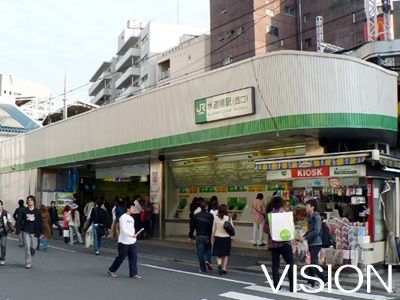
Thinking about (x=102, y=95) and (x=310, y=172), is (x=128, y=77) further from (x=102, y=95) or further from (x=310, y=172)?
(x=310, y=172)

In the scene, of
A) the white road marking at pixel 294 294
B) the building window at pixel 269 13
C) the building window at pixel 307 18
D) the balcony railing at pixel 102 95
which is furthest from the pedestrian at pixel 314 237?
the balcony railing at pixel 102 95

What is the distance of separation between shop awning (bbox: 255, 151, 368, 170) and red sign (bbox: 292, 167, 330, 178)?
10 cm

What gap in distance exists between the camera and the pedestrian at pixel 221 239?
1191cm

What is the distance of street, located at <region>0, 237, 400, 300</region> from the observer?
929 centimetres

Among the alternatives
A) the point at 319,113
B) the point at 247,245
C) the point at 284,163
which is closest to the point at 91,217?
the point at 247,245

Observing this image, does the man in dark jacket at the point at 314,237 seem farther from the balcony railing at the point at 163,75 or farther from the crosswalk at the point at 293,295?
the balcony railing at the point at 163,75

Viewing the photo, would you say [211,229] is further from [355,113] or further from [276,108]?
[355,113]

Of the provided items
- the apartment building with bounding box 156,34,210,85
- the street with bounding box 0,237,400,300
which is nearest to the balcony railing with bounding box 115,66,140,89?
the apartment building with bounding box 156,34,210,85

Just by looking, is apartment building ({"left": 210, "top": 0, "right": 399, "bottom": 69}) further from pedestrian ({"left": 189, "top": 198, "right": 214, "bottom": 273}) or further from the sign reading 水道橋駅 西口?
pedestrian ({"left": 189, "top": 198, "right": 214, "bottom": 273})

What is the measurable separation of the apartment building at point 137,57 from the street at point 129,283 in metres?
48.2

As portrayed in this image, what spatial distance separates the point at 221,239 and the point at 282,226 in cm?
288

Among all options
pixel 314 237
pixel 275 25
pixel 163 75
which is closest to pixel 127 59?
pixel 163 75

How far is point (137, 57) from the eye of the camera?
243ft

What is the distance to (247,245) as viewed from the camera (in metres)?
18.2
